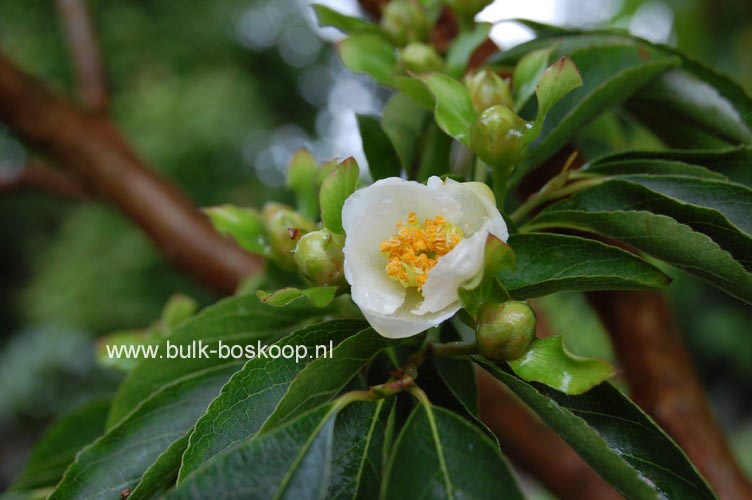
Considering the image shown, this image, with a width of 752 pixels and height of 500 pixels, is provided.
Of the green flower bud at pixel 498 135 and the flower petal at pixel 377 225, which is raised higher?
the green flower bud at pixel 498 135

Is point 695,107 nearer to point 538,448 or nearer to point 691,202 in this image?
point 691,202

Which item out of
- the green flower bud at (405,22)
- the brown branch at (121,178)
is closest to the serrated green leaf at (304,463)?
the green flower bud at (405,22)

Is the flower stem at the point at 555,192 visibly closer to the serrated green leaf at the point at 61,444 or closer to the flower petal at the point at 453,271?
the flower petal at the point at 453,271

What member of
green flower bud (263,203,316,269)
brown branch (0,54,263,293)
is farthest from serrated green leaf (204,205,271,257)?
brown branch (0,54,263,293)

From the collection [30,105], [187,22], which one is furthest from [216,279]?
[187,22]

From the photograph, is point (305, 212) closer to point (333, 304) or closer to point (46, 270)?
point (333, 304)

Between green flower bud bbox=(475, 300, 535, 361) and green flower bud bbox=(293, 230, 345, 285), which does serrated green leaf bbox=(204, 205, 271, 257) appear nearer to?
green flower bud bbox=(293, 230, 345, 285)

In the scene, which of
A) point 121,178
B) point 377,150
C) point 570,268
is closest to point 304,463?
point 570,268
